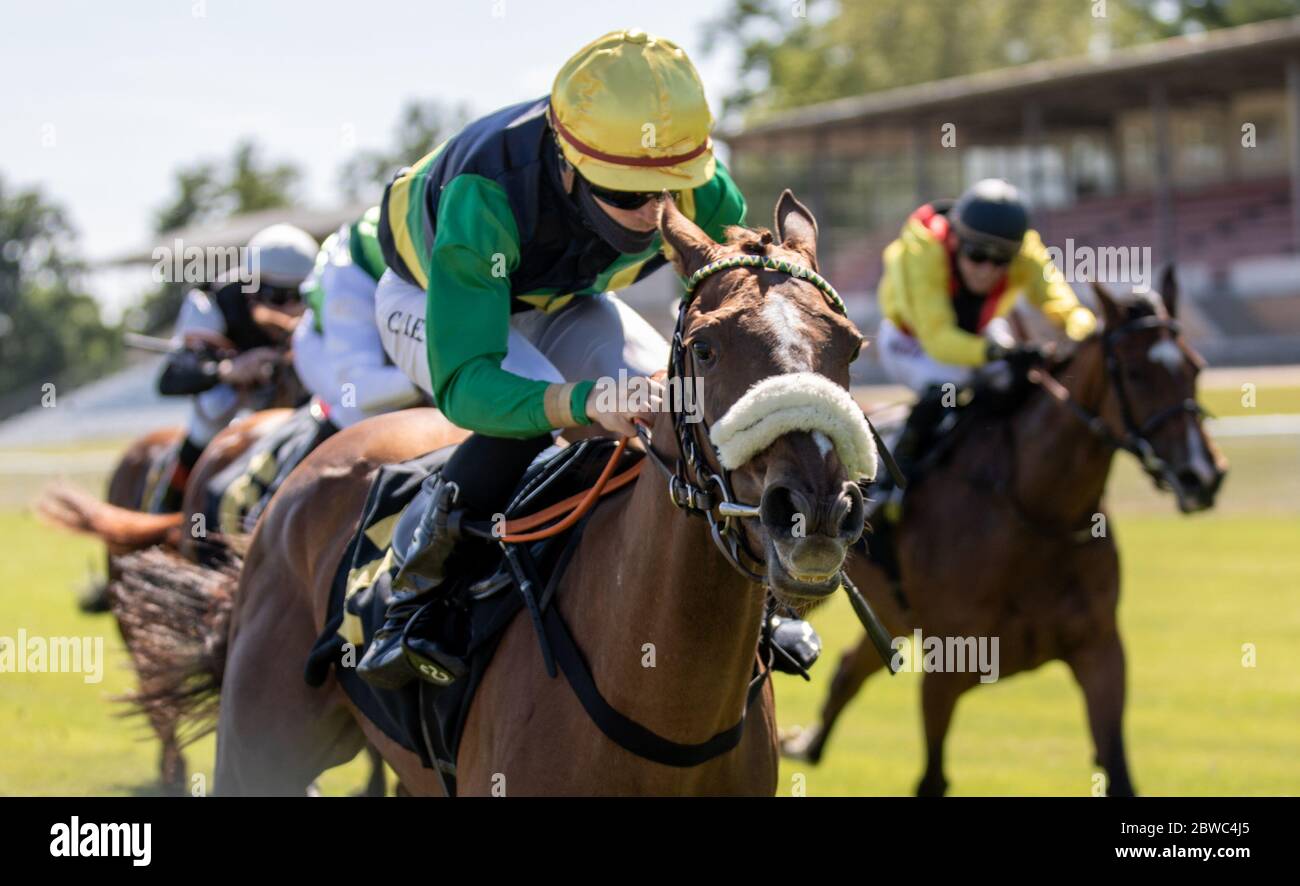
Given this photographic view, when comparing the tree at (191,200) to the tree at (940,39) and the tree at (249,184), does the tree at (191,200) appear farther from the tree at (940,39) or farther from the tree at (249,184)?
the tree at (940,39)

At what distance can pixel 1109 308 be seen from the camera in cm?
700

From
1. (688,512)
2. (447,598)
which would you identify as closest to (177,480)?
(447,598)

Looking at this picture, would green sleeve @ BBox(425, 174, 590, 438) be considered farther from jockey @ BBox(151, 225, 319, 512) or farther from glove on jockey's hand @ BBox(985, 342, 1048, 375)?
jockey @ BBox(151, 225, 319, 512)

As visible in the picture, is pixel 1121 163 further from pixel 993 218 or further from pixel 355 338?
pixel 355 338

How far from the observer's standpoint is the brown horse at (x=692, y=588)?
107 inches

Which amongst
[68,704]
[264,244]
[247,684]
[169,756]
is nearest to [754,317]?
[247,684]

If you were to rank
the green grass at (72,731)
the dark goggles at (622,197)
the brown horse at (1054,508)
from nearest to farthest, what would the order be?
the dark goggles at (622,197)
the brown horse at (1054,508)
the green grass at (72,731)

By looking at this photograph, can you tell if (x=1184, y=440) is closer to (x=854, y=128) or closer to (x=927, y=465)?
(x=927, y=465)

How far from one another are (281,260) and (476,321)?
5.69 meters

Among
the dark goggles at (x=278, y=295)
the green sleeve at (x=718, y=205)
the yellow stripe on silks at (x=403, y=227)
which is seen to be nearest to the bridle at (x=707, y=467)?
the green sleeve at (x=718, y=205)

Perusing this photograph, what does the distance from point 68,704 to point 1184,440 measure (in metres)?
6.76

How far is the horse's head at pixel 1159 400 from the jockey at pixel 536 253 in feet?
10.5

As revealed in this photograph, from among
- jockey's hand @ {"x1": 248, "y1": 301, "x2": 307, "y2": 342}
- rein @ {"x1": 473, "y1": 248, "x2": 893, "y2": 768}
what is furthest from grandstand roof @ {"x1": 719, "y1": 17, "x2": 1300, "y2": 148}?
rein @ {"x1": 473, "y1": 248, "x2": 893, "y2": 768}

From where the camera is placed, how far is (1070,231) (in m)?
37.8
